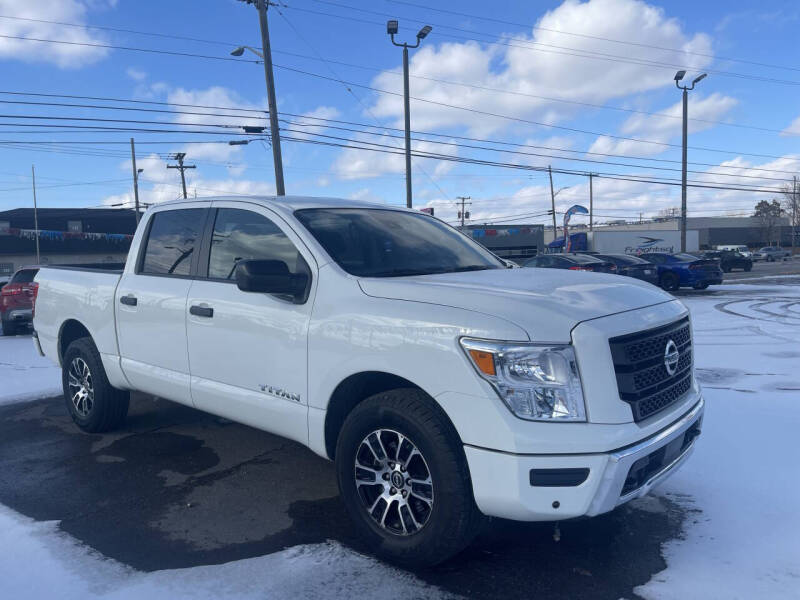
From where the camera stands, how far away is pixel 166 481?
4.39 m

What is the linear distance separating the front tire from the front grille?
819 mm

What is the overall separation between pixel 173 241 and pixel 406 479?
2771mm

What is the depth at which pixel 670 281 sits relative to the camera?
21.5 m

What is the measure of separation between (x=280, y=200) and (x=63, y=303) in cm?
276

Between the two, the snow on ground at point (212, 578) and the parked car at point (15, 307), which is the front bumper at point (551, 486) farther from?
the parked car at point (15, 307)

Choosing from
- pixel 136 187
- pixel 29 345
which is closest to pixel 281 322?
pixel 29 345

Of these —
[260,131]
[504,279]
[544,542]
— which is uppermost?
[260,131]

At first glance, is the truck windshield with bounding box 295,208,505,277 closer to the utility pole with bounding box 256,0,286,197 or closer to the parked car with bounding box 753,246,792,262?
the utility pole with bounding box 256,0,286,197

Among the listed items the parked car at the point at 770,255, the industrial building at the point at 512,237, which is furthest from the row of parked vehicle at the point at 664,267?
the parked car at the point at 770,255

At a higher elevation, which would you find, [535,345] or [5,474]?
[535,345]

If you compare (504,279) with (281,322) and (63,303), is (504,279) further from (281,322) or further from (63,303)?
(63,303)

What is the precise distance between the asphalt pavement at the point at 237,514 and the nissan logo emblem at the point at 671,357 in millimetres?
935

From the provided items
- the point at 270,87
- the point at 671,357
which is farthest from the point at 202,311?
the point at 270,87

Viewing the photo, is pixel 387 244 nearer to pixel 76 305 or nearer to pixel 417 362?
pixel 417 362
